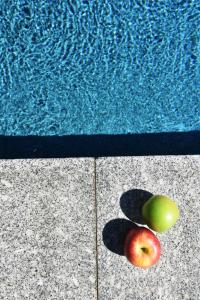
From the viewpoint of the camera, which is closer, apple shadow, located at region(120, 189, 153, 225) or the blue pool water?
apple shadow, located at region(120, 189, 153, 225)

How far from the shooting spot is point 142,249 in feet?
9.87

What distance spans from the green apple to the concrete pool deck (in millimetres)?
168

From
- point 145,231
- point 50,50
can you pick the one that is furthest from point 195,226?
point 50,50

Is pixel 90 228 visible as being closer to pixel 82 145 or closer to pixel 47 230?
pixel 47 230

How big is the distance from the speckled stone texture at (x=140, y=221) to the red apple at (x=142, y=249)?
0.15 m

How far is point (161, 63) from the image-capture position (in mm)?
4113

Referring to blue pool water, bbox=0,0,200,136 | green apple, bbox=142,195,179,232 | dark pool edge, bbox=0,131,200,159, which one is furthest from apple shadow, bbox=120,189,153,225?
blue pool water, bbox=0,0,200,136

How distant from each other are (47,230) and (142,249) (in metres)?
0.78

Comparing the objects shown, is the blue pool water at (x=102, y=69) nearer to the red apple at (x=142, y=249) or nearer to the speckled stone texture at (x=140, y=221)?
the speckled stone texture at (x=140, y=221)

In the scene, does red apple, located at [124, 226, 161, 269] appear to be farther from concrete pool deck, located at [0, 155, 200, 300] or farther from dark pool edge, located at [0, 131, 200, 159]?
dark pool edge, located at [0, 131, 200, 159]

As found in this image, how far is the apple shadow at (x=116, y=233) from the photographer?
3.16 meters

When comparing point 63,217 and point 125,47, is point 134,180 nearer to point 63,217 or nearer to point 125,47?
point 63,217

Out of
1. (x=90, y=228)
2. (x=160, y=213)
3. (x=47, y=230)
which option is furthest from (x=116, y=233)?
(x=47, y=230)

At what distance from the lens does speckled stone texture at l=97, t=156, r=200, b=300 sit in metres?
3.12
